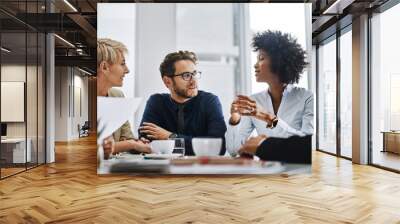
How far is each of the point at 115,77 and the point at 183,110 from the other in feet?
3.83

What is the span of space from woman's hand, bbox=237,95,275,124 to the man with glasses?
33 cm

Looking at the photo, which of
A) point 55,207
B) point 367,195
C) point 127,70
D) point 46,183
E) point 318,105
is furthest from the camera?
point 318,105

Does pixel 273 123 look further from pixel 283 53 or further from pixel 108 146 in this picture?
pixel 108 146

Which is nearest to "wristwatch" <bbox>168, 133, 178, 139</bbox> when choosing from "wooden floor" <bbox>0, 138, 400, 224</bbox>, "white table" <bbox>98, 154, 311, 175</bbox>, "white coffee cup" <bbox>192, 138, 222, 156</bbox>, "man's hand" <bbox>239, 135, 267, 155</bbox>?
"white coffee cup" <bbox>192, 138, 222, 156</bbox>

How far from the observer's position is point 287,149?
6.25 metres

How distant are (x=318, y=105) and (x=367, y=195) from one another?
599 centimetres

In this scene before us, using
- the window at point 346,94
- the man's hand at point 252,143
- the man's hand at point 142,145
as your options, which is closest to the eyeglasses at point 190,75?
the man's hand at point 142,145

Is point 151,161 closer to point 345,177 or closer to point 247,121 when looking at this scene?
point 247,121

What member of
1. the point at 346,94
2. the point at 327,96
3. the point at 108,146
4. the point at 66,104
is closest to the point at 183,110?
the point at 108,146

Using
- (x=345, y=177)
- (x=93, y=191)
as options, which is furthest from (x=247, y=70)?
(x=93, y=191)

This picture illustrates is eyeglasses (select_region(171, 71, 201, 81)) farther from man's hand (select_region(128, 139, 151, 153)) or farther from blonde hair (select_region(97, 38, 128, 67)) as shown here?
man's hand (select_region(128, 139, 151, 153))

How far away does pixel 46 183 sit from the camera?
5.77m

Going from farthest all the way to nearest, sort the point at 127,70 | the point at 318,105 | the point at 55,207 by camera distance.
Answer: the point at 318,105
the point at 127,70
the point at 55,207

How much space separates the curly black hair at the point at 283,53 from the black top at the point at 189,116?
3.56ft
